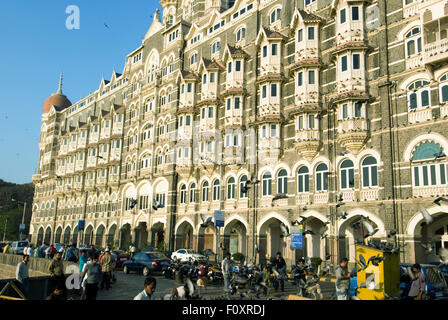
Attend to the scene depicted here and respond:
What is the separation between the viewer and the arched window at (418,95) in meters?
24.6

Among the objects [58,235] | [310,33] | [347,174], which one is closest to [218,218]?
[347,174]

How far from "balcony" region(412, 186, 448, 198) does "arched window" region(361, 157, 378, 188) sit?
9.30 feet

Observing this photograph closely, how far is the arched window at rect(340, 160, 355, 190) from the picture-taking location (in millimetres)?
27727

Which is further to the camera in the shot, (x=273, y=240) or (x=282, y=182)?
(x=273, y=240)

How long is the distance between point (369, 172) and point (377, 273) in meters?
15.0

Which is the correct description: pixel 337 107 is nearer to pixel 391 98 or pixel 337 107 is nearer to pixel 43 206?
pixel 391 98

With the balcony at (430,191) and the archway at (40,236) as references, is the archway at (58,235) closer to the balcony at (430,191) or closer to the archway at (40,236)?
the archway at (40,236)

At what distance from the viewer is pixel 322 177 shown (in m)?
29.6

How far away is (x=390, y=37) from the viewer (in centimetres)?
2709

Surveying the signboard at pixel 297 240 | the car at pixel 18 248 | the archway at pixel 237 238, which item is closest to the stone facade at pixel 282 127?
the archway at pixel 237 238

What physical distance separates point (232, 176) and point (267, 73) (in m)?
10.00

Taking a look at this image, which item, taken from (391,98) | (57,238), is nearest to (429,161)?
(391,98)

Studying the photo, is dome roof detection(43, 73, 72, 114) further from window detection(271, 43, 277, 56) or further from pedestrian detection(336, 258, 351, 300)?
pedestrian detection(336, 258, 351, 300)

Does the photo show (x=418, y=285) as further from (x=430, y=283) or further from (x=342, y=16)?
(x=342, y=16)
